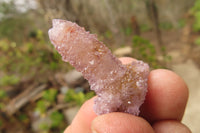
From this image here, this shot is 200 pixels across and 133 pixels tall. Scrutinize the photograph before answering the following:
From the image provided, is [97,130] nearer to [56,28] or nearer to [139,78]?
[139,78]

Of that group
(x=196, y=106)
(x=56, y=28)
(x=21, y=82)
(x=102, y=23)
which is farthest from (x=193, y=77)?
(x=102, y=23)

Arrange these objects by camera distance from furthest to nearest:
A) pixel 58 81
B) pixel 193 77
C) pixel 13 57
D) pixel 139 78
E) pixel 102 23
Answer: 1. pixel 102 23
2. pixel 13 57
3. pixel 58 81
4. pixel 193 77
5. pixel 139 78

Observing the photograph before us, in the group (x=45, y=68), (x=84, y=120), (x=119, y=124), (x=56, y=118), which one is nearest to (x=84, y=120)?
(x=84, y=120)

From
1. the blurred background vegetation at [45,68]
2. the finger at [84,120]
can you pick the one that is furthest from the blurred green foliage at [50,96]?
the finger at [84,120]

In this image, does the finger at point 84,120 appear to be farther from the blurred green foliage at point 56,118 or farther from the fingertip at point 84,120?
the blurred green foliage at point 56,118

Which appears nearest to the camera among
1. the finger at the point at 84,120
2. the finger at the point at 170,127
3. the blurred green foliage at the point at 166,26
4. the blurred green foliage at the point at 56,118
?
the finger at the point at 170,127

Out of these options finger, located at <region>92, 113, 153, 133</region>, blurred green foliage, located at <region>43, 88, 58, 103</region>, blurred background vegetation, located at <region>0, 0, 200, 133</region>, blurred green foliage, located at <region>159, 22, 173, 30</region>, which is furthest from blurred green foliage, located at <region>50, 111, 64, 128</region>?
blurred green foliage, located at <region>159, 22, 173, 30</region>

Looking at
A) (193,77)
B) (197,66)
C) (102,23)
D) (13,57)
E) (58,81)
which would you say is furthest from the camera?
(102,23)
